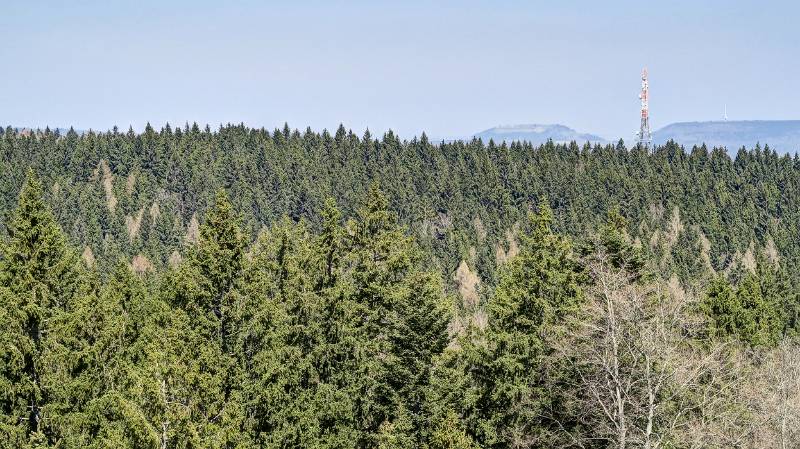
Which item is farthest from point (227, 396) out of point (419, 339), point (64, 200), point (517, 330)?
point (64, 200)

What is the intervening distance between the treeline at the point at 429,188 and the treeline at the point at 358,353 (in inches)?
3751

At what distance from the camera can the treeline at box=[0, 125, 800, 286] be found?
136750mm

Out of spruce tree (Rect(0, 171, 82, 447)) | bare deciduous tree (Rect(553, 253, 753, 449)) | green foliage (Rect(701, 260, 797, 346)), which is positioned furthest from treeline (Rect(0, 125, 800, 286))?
spruce tree (Rect(0, 171, 82, 447))

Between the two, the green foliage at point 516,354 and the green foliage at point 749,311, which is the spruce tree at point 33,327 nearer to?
the green foliage at point 516,354

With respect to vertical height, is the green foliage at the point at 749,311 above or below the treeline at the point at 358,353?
below

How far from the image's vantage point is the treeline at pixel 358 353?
25266 mm

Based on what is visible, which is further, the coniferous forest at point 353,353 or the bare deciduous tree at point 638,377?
the coniferous forest at point 353,353

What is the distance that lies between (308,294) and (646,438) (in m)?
12.2

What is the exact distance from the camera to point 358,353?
29.7 metres

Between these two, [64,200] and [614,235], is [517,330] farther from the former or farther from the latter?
[64,200]

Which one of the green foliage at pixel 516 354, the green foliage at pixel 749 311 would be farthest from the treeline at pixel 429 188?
the green foliage at pixel 516 354

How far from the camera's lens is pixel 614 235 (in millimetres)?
35250

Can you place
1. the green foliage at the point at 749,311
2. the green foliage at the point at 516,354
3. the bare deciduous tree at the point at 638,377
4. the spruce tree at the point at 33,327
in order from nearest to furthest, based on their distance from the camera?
the bare deciduous tree at the point at 638,377, the spruce tree at the point at 33,327, the green foliage at the point at 516,354, the green foliage at the point at 749,311

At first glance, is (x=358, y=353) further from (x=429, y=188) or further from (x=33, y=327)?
(x=429, y=188)
